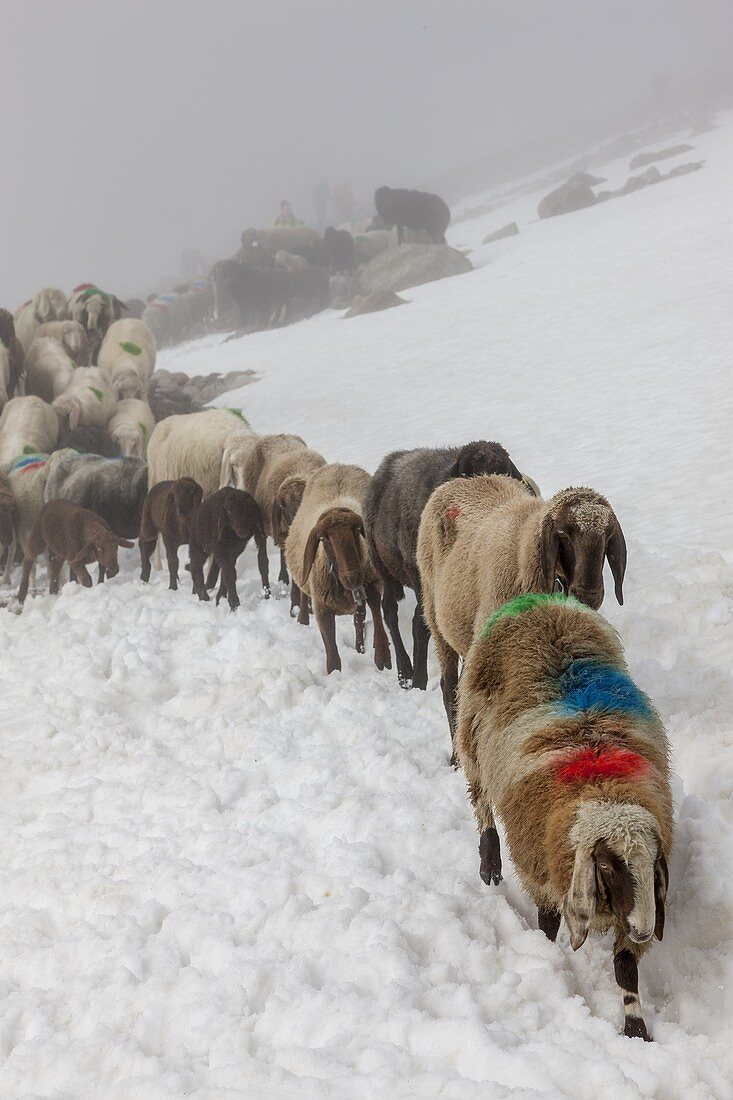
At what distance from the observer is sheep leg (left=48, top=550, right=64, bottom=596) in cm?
864

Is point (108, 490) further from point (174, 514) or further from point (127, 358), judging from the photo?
point (127, 358)

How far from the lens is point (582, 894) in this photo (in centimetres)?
224

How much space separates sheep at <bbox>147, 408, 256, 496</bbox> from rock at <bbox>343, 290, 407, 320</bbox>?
1650 centimetres

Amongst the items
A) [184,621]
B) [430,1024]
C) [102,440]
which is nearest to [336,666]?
[184,621]

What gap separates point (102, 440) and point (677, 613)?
35.4ft

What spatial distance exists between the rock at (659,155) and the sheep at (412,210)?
14.8m

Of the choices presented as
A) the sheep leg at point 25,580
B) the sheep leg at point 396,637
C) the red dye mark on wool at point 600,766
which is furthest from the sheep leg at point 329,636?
the sheep leg at point 25,580

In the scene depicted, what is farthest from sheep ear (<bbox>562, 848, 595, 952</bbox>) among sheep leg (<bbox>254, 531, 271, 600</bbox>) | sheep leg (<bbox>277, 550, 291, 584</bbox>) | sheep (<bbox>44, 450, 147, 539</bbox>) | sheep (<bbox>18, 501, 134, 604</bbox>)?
sheep (<bbox>44, 450, 147, 539</bbox>)

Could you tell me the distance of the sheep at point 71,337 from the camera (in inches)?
628

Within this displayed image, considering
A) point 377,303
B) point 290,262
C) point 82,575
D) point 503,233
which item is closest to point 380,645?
point 82,575

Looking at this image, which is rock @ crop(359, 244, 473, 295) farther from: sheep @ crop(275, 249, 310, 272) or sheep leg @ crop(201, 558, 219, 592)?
sheep leg @ crop(201, 558, 219, 592)

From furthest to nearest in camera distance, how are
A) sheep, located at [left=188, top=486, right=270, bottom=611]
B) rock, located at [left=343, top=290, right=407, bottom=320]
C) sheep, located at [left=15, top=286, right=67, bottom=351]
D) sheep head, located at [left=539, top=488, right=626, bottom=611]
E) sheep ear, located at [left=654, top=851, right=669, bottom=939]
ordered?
1. rock, located at [left=343, top=290, right=407, bottom=320]
2. sheep, located at [left=15, top=286, right=67, bottom=351]
3. sheep, located at [left=188, top=486, right=270, bottom=611]
4. sheep head, located at [left=539, top=488, right=626, bottom=611]
5. sheep ear, located at [left=654, top=851, right=669, bottom=939]

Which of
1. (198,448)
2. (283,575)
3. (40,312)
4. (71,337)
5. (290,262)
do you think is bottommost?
(283,575)

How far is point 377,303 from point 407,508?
22067mm
